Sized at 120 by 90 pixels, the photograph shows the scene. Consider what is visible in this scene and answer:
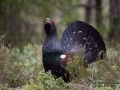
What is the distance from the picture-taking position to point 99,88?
550 cm

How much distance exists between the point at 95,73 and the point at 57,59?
A: 0.86m

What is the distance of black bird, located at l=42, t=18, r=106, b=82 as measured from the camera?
6.05 metres

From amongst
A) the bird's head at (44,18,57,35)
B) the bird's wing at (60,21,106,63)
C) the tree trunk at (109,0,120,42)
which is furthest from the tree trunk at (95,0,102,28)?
the bird's head at (44,18,57,35)

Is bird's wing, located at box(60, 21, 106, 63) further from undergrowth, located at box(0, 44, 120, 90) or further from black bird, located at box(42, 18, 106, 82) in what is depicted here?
undergrowth, located at box(0, 44, 120, 90)

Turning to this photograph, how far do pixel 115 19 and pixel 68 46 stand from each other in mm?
4649

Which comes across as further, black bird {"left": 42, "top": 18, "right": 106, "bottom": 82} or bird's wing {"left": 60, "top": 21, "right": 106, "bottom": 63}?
bird's wing {"left": 60, "top": 21, "right": 106, "bottom": 63}

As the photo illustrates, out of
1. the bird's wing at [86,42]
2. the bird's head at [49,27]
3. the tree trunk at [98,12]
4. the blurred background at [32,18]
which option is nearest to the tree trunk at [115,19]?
the blurred background at [32,18]

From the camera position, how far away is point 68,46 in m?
6.94

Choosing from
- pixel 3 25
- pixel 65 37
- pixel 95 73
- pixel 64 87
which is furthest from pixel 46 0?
pixel 64 87

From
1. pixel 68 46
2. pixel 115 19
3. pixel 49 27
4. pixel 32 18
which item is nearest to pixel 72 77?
pixel 49 27

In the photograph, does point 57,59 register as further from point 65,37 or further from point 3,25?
point 3,25

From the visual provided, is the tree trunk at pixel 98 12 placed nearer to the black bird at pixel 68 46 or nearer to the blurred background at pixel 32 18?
the blurred background at pixel 32 18

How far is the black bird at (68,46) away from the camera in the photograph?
605cm

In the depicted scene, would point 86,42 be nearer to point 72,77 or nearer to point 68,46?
point 68,46
